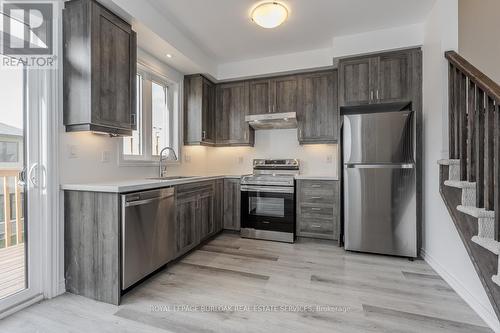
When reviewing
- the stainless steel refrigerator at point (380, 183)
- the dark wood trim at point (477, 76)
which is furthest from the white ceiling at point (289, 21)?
the stainless steel refrigerator at point (380, 183)

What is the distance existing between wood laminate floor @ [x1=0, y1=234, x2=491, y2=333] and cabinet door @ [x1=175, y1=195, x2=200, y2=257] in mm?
227

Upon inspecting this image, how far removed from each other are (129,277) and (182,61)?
9.16 feet

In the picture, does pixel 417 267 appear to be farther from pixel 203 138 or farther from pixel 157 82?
pixel 157 82

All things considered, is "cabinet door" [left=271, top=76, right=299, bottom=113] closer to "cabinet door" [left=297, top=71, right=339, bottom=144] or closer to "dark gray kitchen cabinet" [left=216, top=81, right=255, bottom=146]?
"cabinet door" [left=297, top=71, right=339, bottom=144]

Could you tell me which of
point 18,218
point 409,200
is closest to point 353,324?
point 409,200

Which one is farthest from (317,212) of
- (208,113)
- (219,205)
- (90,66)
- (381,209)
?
(90,66)

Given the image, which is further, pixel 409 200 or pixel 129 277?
pixel 409 200

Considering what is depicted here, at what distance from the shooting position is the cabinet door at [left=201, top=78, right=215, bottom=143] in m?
3.95

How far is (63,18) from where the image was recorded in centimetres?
211

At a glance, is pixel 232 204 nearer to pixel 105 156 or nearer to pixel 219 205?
pixel 219 205

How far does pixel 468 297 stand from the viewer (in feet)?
6.31

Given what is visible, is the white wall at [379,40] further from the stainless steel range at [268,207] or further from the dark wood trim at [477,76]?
the stainless steel range at [268,207]

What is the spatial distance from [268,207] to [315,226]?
0.72 meters

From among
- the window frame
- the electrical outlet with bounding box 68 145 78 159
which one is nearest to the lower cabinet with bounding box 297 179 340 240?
the window frame
